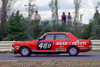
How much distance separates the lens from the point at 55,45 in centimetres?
1844

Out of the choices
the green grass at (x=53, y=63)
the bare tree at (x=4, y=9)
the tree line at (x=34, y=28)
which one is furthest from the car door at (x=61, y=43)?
the bare tree at (x=4, y=9)

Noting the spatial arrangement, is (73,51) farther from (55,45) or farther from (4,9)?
(4,9)

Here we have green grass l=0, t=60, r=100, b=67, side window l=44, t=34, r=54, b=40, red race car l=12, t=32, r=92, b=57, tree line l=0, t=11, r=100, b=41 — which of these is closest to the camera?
green grass l=0, t=60, r=100, b=67

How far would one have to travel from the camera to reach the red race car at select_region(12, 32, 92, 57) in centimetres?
1823

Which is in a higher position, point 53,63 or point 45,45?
point 45,45

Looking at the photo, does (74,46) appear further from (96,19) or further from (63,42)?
(96,19)

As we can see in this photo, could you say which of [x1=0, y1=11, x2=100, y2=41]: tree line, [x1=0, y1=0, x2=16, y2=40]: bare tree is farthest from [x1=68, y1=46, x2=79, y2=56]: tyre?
[x1=0, y1=0, x2=16, y2=40]: bare tree

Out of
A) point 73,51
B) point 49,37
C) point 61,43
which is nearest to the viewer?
point 73,51

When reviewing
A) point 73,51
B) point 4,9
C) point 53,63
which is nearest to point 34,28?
point 4,9

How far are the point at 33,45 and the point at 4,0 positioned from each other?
1147cm

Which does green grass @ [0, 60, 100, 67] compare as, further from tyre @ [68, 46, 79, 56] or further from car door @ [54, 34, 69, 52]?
car door @ [54, 34, 69, 52]

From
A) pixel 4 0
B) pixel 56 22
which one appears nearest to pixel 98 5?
pixel 56 22

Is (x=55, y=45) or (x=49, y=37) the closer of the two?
(x=55, y=45)

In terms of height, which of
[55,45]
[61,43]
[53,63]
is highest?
[61,43]
